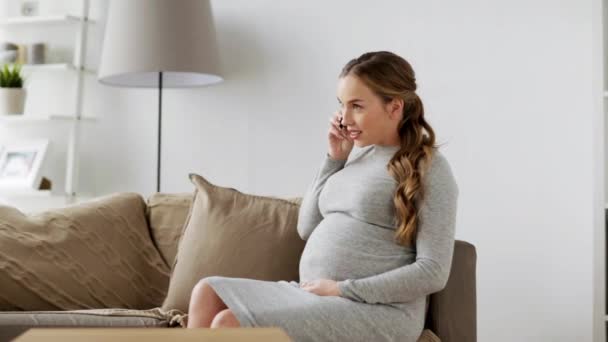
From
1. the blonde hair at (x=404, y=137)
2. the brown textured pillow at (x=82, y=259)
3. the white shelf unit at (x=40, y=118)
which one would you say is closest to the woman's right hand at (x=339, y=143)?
the blonde hair at (x=404, y=137)

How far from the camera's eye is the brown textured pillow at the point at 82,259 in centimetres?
215

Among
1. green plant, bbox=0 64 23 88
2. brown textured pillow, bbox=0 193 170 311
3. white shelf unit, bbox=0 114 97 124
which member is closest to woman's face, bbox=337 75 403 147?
brown textured pillow, bbox=0 193 170 311

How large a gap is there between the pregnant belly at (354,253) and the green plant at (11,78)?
6.57ft

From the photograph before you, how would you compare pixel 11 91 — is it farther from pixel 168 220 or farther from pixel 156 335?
pixel 156 335

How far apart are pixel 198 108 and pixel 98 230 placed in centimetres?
116

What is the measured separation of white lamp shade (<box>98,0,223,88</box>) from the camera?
3029mm

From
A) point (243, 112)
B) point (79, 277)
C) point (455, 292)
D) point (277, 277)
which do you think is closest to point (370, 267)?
point (455, 292)

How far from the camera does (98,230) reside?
239 cm

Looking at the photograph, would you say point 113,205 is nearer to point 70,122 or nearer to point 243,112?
point 243,112

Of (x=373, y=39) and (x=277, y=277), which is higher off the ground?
(x=373, y=39)

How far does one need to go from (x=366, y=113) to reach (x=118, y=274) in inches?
35.1

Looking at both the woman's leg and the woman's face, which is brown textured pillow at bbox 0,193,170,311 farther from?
the woman's face

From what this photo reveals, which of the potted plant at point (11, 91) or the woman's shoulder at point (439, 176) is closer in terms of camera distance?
the woman's shoulder at point (439, 176)

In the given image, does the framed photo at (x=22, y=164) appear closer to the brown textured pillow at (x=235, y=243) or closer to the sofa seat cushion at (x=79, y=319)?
the brown textured pillow at (x=235, y=243)
